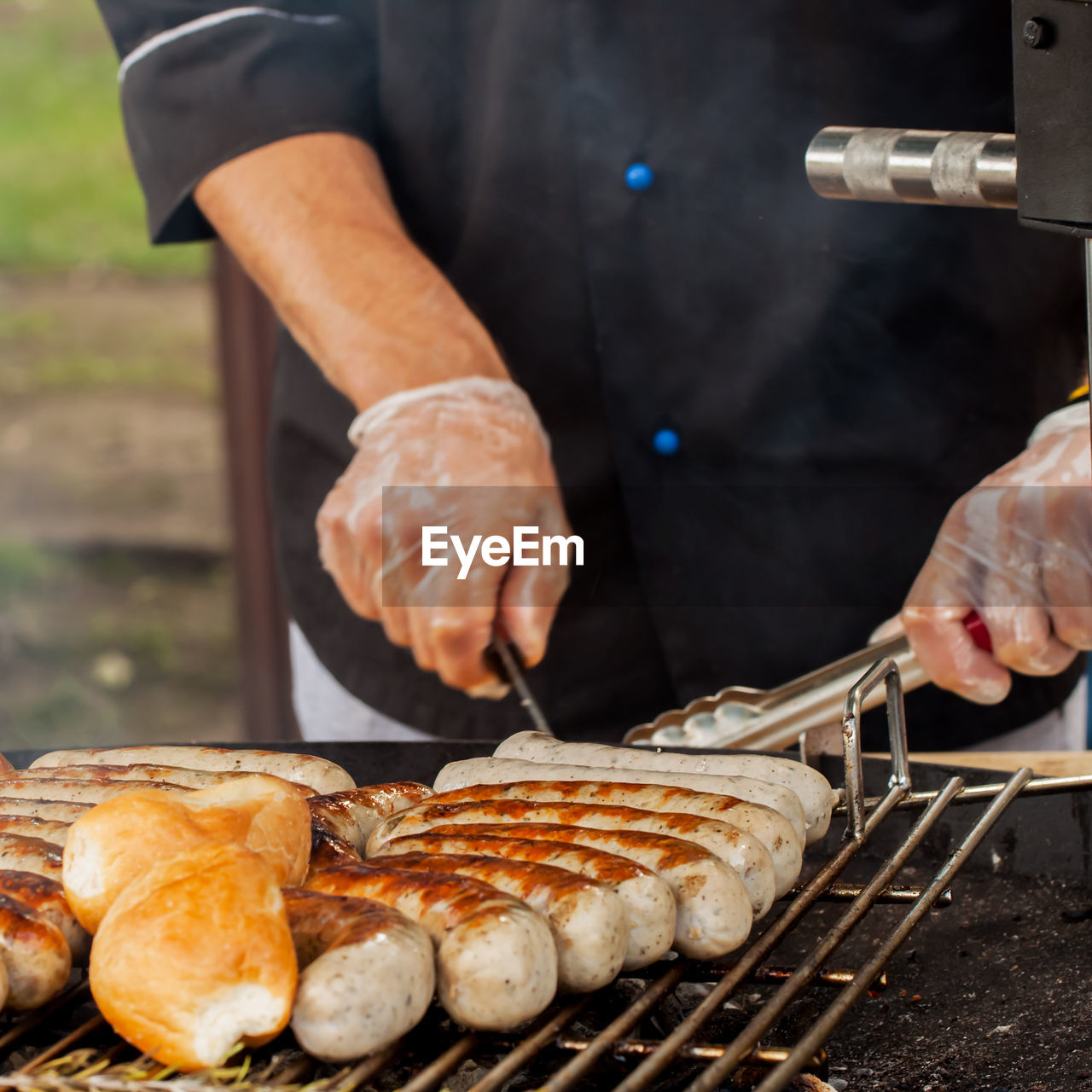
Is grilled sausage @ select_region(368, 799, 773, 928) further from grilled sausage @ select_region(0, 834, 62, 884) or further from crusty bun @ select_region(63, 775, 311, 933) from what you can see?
grilled sausage @ select_region(0, 834, 62, 884)

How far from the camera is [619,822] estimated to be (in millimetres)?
1055

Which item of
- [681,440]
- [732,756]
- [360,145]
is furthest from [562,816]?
[360,145]

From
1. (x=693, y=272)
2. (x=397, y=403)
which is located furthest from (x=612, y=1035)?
(x=693, y=272)

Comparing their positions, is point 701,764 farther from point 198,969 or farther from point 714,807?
point 198,969

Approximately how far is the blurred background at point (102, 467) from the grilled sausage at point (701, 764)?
8.63 feet

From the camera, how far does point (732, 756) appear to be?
1278 mm

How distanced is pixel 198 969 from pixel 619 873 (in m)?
0.32

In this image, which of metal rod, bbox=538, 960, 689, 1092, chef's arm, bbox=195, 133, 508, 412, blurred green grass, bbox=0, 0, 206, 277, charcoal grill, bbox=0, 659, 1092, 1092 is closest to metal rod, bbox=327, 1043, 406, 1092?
charcoal grill, bbox=0, 659, 1092, 1092

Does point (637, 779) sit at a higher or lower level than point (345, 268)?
lower

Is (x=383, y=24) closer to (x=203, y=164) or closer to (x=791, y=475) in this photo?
(x=203, y=164)

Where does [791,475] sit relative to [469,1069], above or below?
above

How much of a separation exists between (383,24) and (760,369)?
0.91 m

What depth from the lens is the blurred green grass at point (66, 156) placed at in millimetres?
3594

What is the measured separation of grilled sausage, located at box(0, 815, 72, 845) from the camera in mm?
1051
